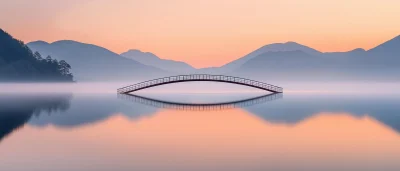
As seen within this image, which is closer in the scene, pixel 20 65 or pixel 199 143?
pixel 199 143

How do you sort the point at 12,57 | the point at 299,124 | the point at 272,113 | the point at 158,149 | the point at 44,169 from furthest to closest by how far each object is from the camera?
the point at 12,57 < the point at 272,113 < the point at 299,124 < the point at 158,149 < the point at 44,169

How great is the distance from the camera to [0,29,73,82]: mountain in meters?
131

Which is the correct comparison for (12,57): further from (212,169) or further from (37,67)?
(212,169)

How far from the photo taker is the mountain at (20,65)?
131m

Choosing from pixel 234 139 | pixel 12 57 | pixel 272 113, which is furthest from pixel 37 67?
pixel 234 139

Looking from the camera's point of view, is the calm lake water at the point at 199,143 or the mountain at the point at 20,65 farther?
the mountain at the point at 20,65

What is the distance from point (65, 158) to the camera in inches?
671

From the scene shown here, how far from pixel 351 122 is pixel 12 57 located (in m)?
123

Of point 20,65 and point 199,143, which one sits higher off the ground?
point 20,65

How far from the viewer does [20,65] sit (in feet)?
433

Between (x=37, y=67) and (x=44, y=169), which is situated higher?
(x=37, y=67)

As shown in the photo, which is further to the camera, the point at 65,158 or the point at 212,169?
the point at 65,158

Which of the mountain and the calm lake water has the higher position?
the mountain

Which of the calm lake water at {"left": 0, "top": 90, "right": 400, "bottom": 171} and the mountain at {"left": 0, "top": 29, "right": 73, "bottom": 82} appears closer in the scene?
the calm lake water at {"left": 0, "top": 90, "right": 400, "bottom": 171}
